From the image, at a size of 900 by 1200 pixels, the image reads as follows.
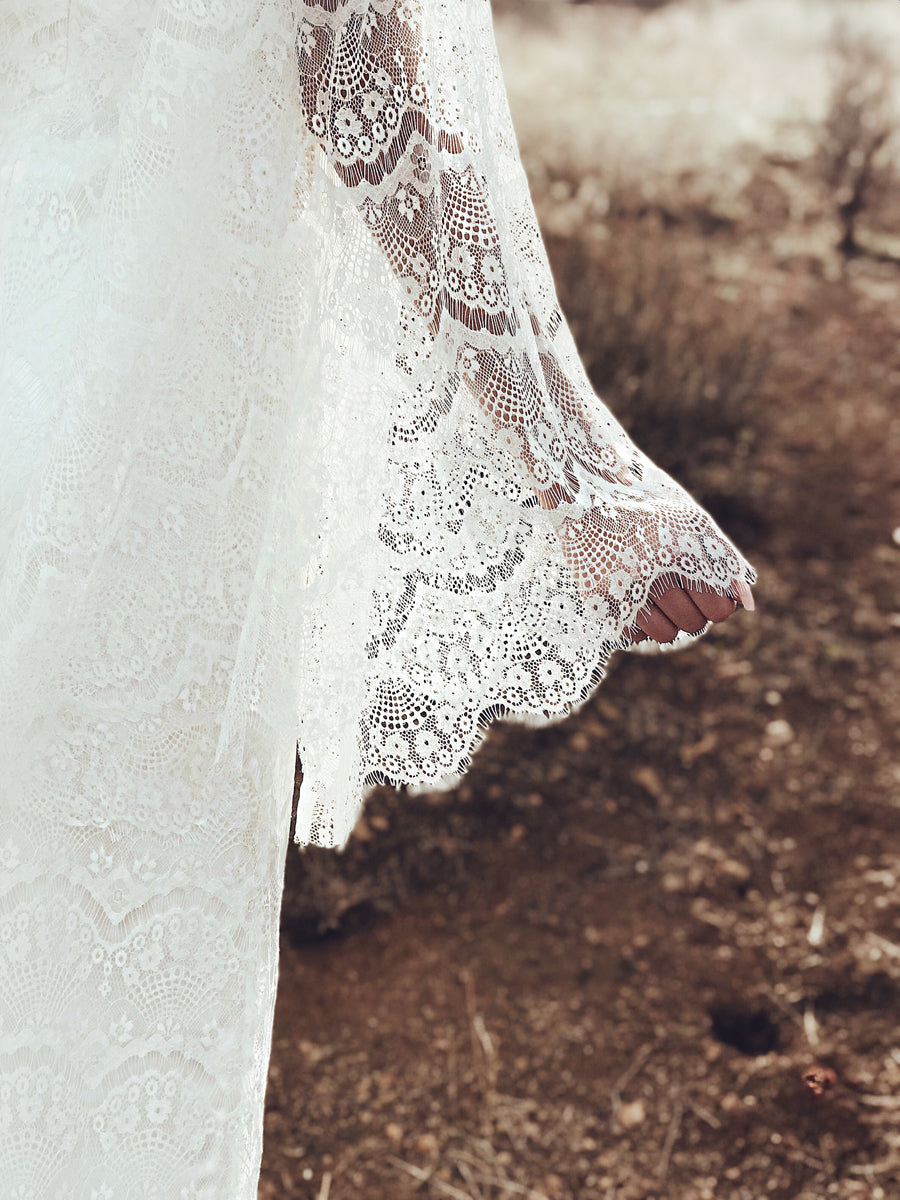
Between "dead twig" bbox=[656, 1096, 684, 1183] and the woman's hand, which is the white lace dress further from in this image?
"dead twig" bbox=[656, 1096, 684, 1183]

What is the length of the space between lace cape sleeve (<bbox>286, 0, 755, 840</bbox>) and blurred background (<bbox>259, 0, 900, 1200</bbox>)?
3.77ft

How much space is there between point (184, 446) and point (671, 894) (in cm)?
188

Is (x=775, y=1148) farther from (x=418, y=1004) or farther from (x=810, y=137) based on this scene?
(x=810, y=137)

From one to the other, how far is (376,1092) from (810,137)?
219 inches

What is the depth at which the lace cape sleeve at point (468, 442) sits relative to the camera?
1031mm

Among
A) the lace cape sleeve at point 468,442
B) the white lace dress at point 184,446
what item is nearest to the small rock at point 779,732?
the lace cape sleeve at point 468,442

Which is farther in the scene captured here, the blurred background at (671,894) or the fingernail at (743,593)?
the blurred background at (671,894)

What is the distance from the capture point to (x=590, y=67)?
23.7ft

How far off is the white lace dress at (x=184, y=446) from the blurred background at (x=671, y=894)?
115cm

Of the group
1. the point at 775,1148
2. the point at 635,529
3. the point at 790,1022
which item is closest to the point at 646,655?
the point at 790,1022

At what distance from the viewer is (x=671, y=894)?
2.57m

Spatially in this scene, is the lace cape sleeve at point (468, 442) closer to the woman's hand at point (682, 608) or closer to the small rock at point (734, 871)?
the woman's hand at point (682, 608)

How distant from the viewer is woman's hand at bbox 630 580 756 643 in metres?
1.16

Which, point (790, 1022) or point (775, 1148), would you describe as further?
point (790, 1022)
